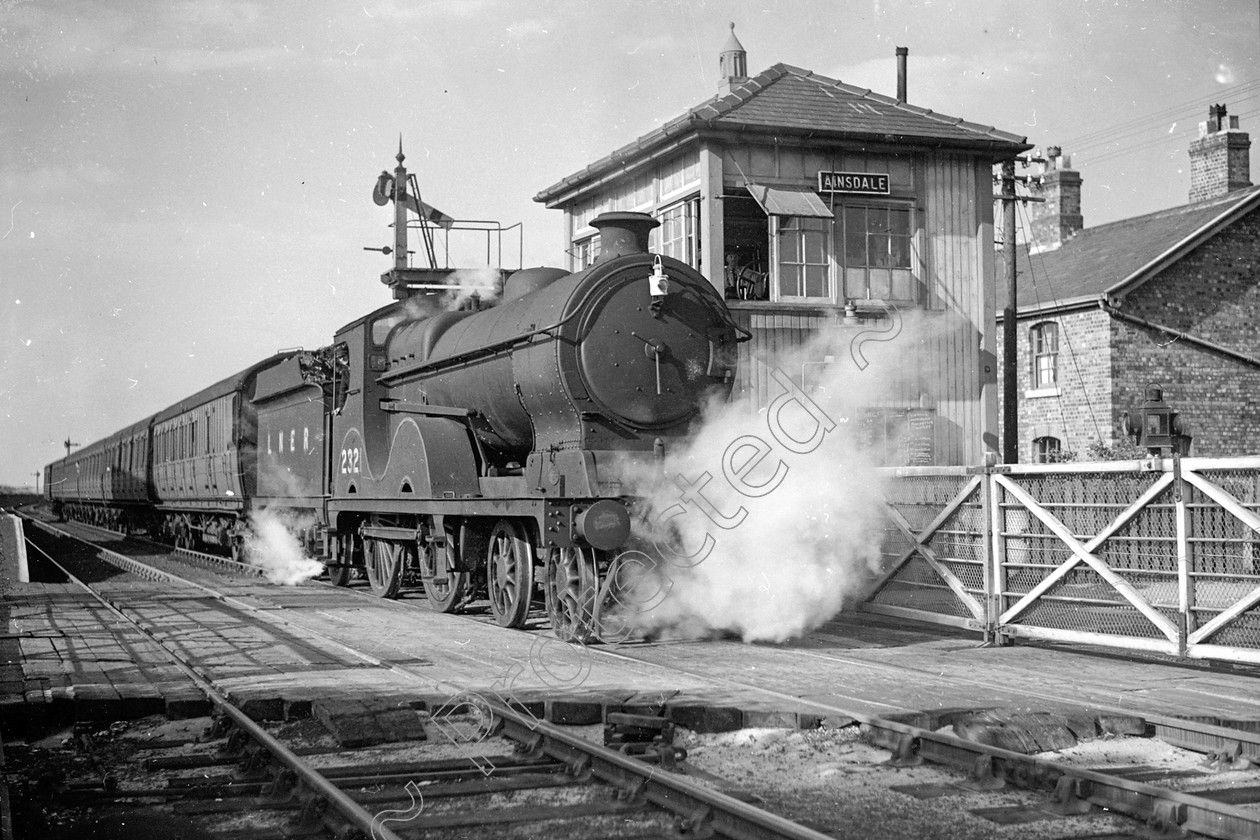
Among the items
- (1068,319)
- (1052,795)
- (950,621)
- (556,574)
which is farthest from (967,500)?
(1068,319)

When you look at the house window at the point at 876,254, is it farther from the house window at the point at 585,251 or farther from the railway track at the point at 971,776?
the railway track at the point at 971,776

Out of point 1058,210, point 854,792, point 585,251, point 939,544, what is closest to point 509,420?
Result: point 939,544

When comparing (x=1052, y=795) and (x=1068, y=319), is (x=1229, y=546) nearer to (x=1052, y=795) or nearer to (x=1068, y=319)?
(x=1052, y=795)

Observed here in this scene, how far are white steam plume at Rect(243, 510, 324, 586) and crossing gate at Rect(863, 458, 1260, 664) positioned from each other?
27.9 ft

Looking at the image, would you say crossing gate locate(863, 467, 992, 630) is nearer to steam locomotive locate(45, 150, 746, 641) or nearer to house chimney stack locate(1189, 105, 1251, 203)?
steam locomotive locate(45, 150, 746, 641)

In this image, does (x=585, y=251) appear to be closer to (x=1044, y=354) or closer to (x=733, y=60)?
(x=733, y=60)

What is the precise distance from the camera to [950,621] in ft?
35.9

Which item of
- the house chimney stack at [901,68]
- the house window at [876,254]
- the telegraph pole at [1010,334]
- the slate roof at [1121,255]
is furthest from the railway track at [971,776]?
the slate roof at [1121,255]

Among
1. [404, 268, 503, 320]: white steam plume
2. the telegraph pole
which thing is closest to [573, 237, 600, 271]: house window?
[404, 268, 503, 320]: white steam plume

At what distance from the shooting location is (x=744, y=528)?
10266 millimetres

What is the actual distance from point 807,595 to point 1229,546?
11.3 feet

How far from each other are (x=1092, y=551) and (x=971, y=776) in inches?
179

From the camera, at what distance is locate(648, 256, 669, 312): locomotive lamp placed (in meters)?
10.1

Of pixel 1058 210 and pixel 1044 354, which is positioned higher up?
pixel 1058 210
